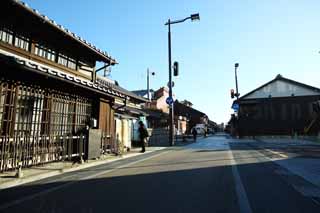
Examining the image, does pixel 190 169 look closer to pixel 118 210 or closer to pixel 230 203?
pixel 230 203

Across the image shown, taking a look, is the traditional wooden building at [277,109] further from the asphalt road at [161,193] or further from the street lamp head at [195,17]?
the asphalt road at [161,193]

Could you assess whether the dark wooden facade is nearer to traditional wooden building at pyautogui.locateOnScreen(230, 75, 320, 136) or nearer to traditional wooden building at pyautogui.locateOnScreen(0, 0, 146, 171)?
traditional wooden building at pyautogui.locateOnScreen(230, 75, 320, 136)

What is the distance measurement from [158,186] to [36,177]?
3.51m

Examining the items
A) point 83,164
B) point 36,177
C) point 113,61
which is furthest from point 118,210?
point 113,61

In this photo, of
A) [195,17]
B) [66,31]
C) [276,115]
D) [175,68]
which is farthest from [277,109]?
[66,31]

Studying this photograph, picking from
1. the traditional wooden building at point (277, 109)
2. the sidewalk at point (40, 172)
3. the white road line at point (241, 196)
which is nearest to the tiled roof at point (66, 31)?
the sidewalk at point (40, 172)

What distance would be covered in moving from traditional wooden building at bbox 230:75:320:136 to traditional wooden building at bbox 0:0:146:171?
34.0 metres

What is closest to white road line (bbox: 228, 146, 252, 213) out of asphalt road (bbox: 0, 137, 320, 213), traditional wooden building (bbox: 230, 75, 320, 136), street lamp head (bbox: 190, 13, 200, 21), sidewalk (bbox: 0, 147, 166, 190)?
asphalt road (bbox: 0, 137, 320, 213)

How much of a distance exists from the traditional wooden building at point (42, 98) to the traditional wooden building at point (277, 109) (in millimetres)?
34009

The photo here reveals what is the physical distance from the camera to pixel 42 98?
427 inches

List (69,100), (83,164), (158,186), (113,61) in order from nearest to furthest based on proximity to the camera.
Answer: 1. (158,186)
2. (83,164)
3. (69,100)
4. (113,61)

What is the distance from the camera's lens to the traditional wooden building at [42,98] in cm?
903

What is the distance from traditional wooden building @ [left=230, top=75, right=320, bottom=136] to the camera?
43.1 m

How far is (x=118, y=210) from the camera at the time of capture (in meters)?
4.93
